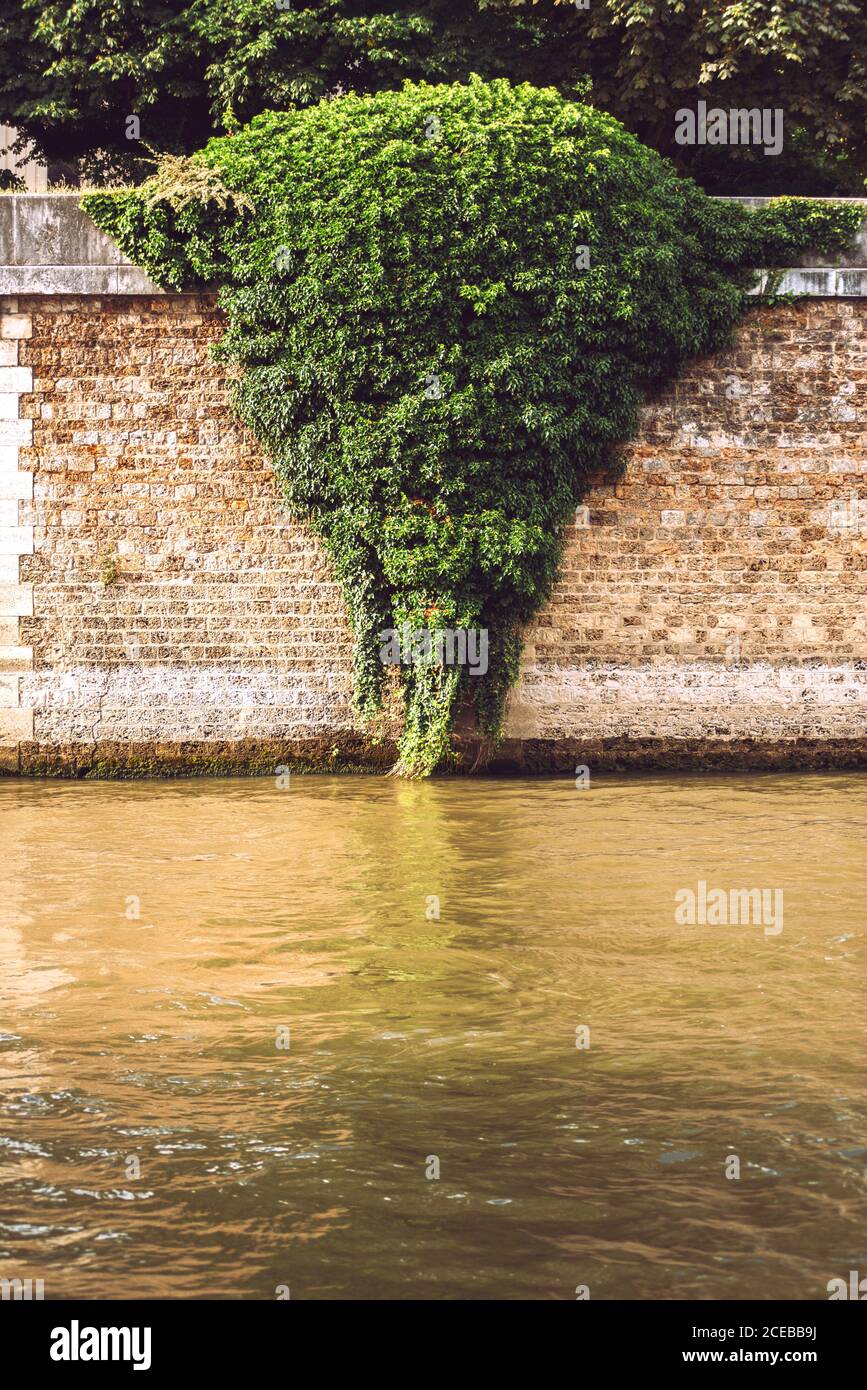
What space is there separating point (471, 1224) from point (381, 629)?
767 centimetres

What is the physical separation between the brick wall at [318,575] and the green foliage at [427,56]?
151 inches

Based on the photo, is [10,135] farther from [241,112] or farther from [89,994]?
[89,994]

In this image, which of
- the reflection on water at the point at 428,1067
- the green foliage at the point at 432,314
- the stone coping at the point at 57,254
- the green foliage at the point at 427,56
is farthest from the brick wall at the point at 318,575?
the green foliage at the point at 427,56

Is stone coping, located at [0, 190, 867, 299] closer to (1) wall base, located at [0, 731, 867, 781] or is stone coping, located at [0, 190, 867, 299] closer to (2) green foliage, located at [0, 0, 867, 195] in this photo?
(2) green foliage, located at [0, 0, 867, 195]

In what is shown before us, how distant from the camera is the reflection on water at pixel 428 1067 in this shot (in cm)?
362

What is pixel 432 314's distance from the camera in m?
10.9

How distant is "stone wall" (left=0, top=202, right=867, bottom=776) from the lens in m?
11.4

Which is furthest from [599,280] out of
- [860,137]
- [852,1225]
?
[852,1225]

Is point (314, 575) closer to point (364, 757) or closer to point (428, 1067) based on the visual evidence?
point (364, 757)

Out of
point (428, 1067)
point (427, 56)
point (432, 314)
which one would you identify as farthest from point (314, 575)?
point (428, 1067)

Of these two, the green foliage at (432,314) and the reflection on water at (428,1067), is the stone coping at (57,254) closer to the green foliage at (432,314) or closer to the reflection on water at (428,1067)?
the green foliage at (432,314)

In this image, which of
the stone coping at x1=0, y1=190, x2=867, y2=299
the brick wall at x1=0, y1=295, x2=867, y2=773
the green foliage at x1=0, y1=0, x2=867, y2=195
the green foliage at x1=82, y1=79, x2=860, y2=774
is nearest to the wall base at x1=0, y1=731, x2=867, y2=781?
the brick wall at x1=0, y1=295, x2=867, y2=773

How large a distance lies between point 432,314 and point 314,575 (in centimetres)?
220

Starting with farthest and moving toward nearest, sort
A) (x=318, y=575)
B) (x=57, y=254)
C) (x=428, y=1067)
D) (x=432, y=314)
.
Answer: (x=318, y=575)
(x=57, y=254)
(x=432, y=314)
(x=428, y=1067)
